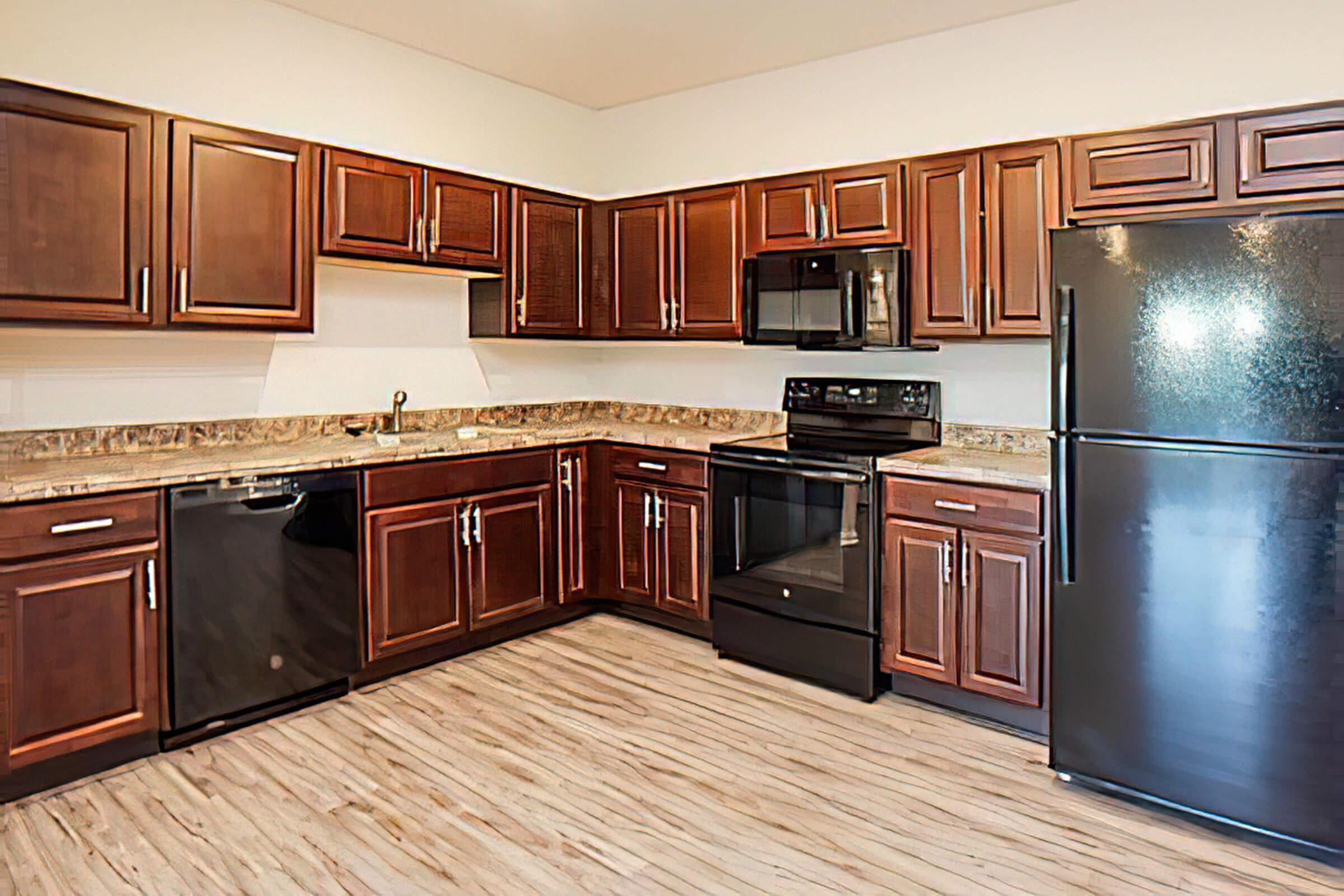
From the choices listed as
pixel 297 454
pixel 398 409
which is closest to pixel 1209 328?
pixel 297 454

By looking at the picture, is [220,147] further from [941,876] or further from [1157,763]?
[1157,763]

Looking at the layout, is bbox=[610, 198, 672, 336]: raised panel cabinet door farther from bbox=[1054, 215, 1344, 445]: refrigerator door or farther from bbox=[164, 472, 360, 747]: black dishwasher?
bbox=[1054, 215, 1344, 445]: refrigerator door

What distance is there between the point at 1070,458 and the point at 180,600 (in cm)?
280

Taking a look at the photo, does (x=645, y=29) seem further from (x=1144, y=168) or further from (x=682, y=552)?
(x=682, y=552)

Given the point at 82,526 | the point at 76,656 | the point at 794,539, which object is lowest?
the point at 76,656

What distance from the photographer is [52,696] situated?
266 cm

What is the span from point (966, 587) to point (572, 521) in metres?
1.88

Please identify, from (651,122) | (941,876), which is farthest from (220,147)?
(941,876)

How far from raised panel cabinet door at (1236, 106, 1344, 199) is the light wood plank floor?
196cm

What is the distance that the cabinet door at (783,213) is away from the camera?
3.84 m

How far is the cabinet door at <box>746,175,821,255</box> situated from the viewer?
151 inches

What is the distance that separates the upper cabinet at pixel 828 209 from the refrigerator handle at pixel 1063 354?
107 cm

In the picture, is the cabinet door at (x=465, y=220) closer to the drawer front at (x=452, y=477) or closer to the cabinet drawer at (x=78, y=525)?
the drawer front at (x=452, y=477)

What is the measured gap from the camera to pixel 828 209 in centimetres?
378
